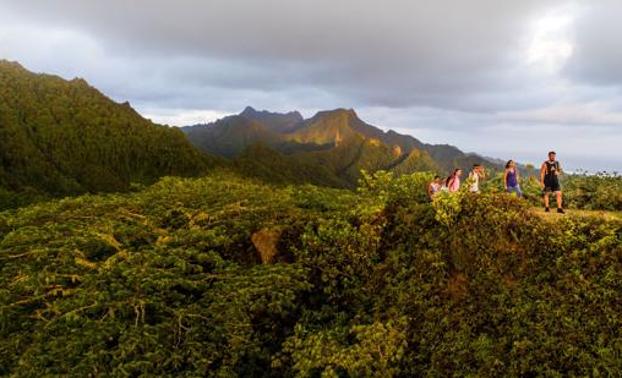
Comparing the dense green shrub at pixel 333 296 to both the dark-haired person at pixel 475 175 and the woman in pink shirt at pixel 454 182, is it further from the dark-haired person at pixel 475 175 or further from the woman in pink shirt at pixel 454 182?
the woman in pink shirt at pixel 454 182

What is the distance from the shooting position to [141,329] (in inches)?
470

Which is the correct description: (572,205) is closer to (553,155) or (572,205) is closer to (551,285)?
(553,155)

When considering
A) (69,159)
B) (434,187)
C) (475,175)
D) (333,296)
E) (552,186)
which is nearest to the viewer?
(333,296)

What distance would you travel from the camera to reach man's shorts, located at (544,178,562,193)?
1667 centimetres

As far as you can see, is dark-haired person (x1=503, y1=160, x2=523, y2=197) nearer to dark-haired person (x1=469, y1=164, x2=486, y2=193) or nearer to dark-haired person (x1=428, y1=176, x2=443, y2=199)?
dark-haired person (x1=469, y1=164, x2=486, y2=193)

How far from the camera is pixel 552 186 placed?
16.8 metres

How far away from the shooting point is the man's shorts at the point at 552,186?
1667cm

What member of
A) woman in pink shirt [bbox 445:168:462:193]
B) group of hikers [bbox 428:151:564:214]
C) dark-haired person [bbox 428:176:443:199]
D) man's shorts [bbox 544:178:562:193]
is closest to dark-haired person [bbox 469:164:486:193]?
group of hikers [bbox 428:151:564:214]

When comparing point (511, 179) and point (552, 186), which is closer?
point (552, 186)

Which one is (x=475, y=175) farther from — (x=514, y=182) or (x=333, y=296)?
(x=333, y=296)

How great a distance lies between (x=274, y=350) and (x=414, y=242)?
4.78 meters

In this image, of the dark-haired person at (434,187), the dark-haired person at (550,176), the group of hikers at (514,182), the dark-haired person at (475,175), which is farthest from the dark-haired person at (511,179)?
the dark-haired person at (434,187)

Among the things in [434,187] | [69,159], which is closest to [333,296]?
[434,187]

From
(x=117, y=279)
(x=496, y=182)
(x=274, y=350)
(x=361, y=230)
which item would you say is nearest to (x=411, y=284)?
(x=361, y=230)
